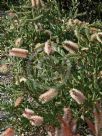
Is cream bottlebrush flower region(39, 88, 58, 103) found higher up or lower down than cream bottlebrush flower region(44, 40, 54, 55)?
lower down

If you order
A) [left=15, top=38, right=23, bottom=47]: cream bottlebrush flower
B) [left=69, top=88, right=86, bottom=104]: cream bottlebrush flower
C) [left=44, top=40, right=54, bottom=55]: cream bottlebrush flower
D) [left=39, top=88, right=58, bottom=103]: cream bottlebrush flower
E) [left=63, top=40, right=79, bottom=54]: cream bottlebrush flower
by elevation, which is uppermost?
[left=63, top=40, right=79, bottom=54]: cream bottlebrush flower

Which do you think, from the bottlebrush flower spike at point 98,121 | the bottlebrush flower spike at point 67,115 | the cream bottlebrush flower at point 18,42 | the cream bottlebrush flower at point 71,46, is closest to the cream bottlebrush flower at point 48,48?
the cream bottlebrush flower at point 71,46

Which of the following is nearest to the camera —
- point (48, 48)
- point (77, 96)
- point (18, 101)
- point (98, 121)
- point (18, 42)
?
point (77, 96)

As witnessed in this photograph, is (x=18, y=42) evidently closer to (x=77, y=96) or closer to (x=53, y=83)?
(x=53, y=83)

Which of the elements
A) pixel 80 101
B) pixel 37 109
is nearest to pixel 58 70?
pixel 37 109

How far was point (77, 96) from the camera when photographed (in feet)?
11.5

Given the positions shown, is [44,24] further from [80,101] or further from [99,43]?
[80,101]

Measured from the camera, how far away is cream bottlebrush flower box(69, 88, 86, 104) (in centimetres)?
346

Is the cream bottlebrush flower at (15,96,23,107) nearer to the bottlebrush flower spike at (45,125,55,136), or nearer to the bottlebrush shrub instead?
the bottlebrush shrub

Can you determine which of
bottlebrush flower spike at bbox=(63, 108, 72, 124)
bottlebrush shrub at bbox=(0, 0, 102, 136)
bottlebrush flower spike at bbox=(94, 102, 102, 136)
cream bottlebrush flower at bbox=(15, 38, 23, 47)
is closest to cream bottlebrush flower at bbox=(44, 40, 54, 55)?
bottlebrush shrub at bbox=(0, 0, 102, 136)

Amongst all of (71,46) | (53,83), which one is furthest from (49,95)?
(71,46)

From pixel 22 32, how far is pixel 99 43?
102cm

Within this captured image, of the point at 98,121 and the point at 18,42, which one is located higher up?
the point at 18,42

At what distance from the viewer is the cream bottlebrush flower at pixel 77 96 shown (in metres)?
3.46
